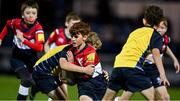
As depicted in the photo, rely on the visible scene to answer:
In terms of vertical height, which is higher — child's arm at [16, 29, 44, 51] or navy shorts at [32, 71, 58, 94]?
child's arm at [16, 29, 44, 51]

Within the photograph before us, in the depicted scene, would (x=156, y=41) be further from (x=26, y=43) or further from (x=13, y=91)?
(x=13, y=91)

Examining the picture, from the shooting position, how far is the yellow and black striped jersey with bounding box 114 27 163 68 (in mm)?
11500

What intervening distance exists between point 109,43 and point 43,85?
1000 centimetres

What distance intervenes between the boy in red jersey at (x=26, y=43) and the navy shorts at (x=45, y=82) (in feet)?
2.87

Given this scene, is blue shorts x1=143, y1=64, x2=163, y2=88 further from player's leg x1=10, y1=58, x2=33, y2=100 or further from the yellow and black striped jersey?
player's leg x1=10, y1=58, x2=33, y2=100

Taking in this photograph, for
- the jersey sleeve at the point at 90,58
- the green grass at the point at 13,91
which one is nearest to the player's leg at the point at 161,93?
the jersey sleeve at the point at 90,58

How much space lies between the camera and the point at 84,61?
11383mm

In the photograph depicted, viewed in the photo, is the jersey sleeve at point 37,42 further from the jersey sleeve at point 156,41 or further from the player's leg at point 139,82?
the jersey sleeve at point 156,41

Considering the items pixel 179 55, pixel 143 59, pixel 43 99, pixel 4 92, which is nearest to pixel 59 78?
pixel 143 59

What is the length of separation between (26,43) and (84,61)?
5.50ft

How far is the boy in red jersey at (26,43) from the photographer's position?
1284 cm

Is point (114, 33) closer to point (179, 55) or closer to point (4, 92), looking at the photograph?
point (179, 55)

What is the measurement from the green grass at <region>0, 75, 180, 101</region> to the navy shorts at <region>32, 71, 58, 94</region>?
4.04 meters

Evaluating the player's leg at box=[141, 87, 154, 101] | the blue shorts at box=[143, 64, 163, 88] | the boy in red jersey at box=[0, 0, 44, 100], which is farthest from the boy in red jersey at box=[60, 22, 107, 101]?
the boy in red jersey at box=[0, 0, 44, 100]
